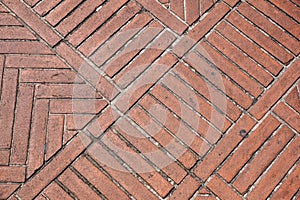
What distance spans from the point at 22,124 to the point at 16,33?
1.98ft

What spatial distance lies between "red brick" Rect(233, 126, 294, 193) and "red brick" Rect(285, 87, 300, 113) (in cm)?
15

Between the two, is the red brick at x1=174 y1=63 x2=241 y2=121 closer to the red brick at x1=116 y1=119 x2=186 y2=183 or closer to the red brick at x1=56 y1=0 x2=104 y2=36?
the red brick at x1=116 y1=119 x2=186 y2=183

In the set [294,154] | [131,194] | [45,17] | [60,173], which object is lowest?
[60,173]

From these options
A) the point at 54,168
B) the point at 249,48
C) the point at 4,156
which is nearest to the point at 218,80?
the point at 249,48

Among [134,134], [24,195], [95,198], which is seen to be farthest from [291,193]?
[24,195]

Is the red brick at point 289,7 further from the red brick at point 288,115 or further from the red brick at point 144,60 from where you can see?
the red brick at point 144,60

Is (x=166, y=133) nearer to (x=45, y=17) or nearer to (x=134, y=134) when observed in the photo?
(x=134, y=134)

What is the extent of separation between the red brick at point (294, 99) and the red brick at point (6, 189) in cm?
164

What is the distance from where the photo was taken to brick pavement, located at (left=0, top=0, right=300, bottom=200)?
2.14 m

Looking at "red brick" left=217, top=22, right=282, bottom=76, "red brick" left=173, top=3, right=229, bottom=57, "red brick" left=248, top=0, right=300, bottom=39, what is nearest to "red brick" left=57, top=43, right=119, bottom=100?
"red brick" left=173, top=3, right=229, bottom=57

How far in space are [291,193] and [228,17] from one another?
117 cm

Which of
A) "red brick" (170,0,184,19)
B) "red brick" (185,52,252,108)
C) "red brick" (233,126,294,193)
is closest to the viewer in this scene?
A: "red brick" (233,126,294,193)

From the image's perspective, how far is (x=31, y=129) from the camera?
2.21 m

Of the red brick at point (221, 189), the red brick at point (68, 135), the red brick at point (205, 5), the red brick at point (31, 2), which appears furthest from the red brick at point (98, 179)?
the red brick at point (205, 5)
